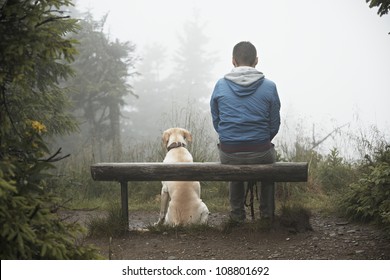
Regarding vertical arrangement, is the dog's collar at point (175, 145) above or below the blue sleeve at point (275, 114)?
below

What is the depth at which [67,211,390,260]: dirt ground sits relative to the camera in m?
4.02

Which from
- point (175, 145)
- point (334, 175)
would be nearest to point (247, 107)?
point (175, 145)

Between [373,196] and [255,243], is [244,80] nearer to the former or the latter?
[255,243]

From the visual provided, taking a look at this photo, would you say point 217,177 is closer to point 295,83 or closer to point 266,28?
point 295,83

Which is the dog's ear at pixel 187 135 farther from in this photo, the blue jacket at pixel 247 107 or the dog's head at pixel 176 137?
the blue jacket at pixel 247 107

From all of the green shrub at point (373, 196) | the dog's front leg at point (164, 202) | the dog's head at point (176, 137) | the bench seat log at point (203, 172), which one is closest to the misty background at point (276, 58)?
the dog's head at point (176, 137)

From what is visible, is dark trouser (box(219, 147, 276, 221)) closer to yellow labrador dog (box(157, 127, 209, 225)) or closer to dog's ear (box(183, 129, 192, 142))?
yellow labrador dog (box(157, 127, 209, 225))

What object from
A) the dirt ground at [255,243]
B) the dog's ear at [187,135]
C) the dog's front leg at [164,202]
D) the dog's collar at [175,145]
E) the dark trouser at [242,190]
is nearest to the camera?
the dirt ground at [255,243]

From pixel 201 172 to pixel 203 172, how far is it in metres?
0.02

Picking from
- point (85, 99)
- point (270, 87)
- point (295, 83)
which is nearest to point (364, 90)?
point (295, 83)

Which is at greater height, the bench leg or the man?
the man

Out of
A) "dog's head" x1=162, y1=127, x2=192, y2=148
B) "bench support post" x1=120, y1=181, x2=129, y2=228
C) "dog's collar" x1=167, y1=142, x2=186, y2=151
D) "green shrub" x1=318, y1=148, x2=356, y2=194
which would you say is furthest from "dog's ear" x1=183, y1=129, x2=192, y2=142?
"green shrub" x1=318, y1=148, x2=356, y2=194

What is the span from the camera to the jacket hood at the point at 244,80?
4.50 m
